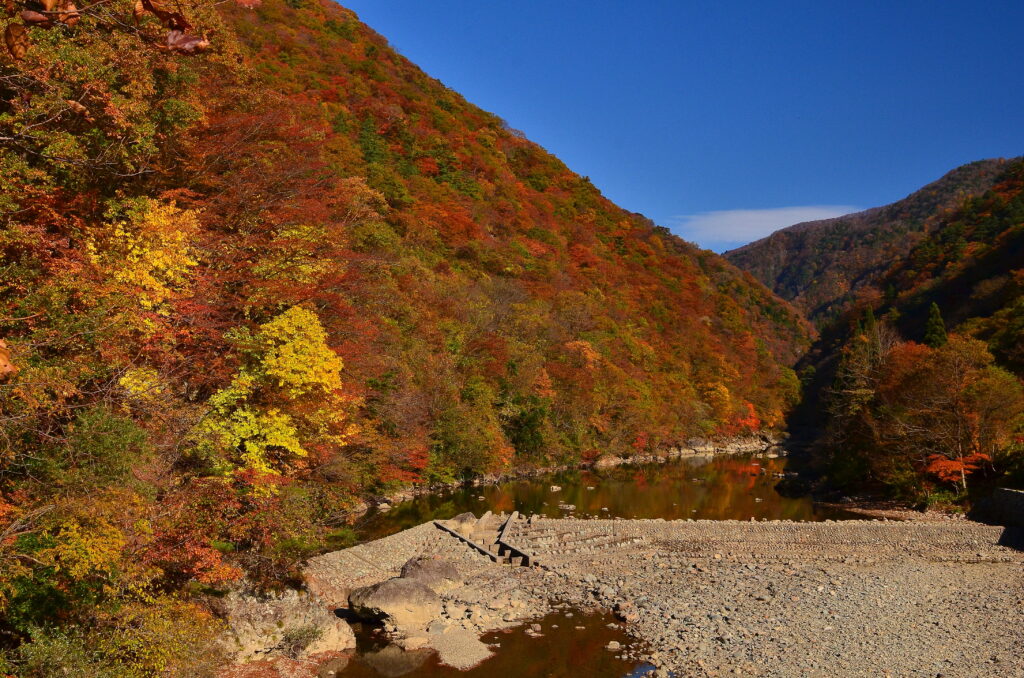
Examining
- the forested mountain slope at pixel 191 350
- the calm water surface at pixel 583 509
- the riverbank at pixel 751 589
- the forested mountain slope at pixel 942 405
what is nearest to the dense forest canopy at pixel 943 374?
the forested mountain slope at pixel 942 405

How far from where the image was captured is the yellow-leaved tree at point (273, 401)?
46.8ft

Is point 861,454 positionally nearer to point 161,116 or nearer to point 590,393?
point 590,393

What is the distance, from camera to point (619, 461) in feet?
155

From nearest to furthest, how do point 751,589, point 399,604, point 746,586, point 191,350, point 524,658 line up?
point 524,658
point 399,604
point 191,350
point 751,589
point 746,586

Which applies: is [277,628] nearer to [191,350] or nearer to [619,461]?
[191,350]

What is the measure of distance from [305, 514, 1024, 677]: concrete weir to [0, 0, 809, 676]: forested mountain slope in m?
4.39

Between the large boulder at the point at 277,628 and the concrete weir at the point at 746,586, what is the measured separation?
1607mm

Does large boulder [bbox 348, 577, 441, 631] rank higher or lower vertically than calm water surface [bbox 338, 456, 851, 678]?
higher

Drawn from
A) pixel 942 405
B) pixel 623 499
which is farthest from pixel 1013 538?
pixel 623 499

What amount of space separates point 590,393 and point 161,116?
34464 mm

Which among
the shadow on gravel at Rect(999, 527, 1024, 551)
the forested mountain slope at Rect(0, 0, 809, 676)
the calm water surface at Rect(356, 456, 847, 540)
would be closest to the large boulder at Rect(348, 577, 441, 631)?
the forested mountain slope at Rect(0, 0, 809, 676)

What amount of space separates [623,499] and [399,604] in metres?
19.2

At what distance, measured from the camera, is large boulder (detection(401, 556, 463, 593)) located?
17406 mm

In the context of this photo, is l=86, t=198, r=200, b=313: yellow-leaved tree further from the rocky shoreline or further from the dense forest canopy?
the dense forest canopy
